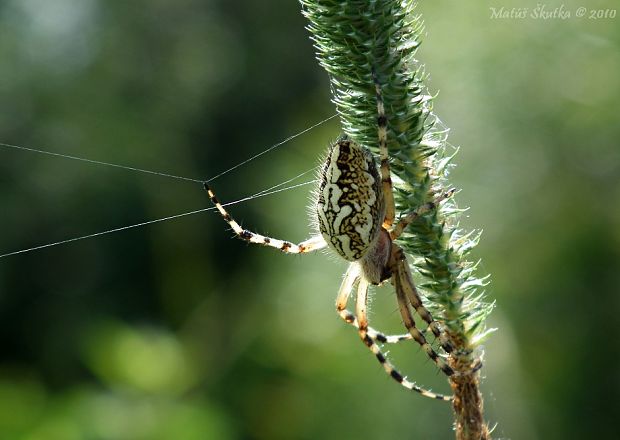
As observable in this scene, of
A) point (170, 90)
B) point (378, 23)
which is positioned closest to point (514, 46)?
point (378, 23)

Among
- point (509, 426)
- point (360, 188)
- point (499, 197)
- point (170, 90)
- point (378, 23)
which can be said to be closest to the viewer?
point (378, 23)

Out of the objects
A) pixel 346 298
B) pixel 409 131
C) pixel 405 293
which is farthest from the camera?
pixel 346 298

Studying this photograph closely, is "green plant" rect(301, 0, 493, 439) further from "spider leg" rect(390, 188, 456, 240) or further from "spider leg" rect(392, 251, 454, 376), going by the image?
"spider leg" rect(392, 251, 454, 376)

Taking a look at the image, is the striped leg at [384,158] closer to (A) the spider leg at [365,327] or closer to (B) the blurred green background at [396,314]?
(A) the spider leg at [365,327]

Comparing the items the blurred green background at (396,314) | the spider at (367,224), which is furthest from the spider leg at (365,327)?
the blurred green background at (396,314)

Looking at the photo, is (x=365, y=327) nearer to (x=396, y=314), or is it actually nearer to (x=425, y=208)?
(x=396, y=314)

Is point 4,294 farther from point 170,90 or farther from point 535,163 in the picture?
point 535,163

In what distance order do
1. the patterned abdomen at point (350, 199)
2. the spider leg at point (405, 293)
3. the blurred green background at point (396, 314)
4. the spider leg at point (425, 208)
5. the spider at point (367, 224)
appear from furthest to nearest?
the blurred green background at point (396, 314) → the spider leg at point (405, 293) → the patterned abdomen at point (350, 199) → the spider at point (367, 224) → the spider leg at point (425, 208)

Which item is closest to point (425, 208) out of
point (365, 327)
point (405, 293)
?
point (405, 293)
